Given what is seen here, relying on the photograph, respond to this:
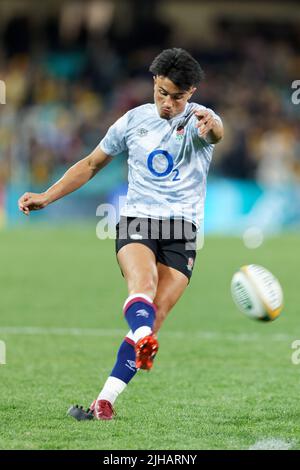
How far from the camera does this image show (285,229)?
71.4 ft

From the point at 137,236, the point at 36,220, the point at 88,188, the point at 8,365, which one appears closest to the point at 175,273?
the point at 137,236

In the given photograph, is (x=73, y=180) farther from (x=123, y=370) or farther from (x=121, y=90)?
(x=121, y=90)

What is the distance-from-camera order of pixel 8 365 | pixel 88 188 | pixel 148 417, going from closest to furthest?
pixel 148 417, pixel 8 365, pixel 88 188

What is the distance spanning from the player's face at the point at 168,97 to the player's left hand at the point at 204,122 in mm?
212

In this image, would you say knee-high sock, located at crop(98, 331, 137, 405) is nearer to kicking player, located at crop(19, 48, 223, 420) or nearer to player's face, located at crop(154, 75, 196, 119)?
kicking player, located at crop(19, 48, 223, 420)

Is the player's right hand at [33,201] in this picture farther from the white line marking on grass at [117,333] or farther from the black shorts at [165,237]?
the white line marking on grass at [117,333]

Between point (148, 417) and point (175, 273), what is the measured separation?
880mm

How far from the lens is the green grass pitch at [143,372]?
5.62 metres

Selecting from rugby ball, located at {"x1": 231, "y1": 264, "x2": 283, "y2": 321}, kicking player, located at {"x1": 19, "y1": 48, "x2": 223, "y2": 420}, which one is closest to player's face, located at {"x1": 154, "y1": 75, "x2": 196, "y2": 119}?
kicking player, located at {"x1": 19, "y1": 48, "x2": 223, "y2": 420}

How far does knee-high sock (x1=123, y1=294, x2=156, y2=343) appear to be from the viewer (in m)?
5.66

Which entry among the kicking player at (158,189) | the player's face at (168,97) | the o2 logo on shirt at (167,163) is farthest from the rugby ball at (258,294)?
the player's face at (168,97)

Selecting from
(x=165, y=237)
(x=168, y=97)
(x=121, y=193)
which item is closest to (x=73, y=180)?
A: (x=165, y=237)

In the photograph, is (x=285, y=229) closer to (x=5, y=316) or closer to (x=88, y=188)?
(x=88, y=188)

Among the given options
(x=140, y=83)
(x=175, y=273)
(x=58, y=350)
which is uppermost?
(x=140, y=83)
